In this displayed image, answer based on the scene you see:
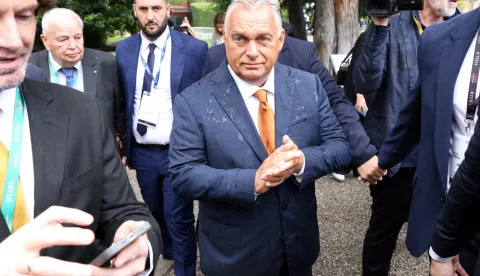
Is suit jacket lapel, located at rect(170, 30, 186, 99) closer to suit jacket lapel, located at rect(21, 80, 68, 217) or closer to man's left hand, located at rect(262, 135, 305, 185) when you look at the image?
man's left hand, located at rect(262, 135, 305, 185)

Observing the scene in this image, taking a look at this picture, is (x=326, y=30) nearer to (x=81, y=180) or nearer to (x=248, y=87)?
(x=248, y=87)

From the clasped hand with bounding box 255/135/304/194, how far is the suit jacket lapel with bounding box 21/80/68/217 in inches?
32.8

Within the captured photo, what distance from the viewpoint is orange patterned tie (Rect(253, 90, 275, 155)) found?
6.89ft

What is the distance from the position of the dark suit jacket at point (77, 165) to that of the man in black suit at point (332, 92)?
1284 mm

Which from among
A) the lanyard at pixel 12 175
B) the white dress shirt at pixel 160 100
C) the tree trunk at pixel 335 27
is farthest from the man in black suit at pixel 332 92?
the tree trunk at pixel 335 27

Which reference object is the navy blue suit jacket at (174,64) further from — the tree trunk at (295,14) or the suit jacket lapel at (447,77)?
the tree trunk at (295,14)

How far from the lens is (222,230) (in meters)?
2.15

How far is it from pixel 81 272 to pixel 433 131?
1731mm

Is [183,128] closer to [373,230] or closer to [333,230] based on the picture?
[373,230]

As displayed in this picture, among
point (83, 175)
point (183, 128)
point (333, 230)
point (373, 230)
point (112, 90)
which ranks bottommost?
A: point (333, 230)

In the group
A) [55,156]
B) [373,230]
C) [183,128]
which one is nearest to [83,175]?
[55,156]

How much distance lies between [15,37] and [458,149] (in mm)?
1806

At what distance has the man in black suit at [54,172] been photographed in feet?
3.12

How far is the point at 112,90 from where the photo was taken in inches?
144
